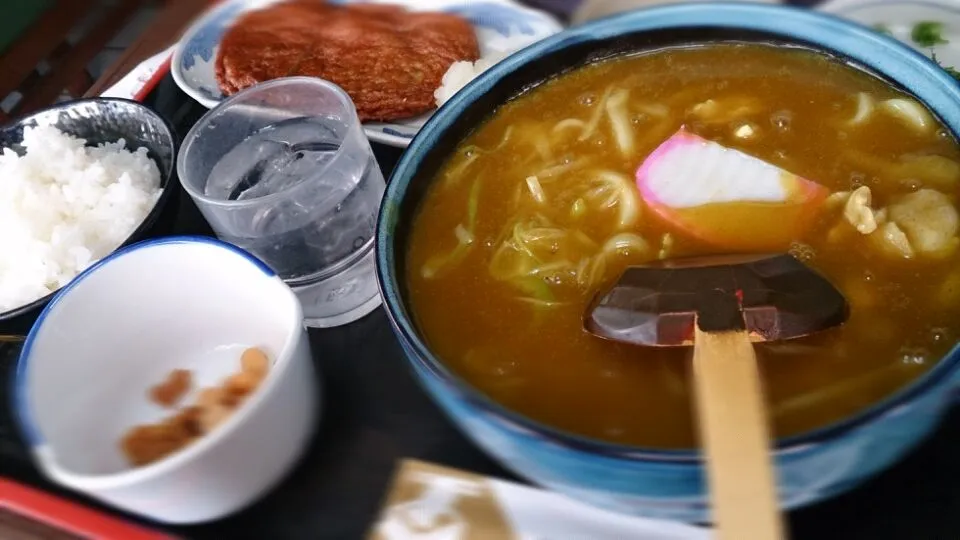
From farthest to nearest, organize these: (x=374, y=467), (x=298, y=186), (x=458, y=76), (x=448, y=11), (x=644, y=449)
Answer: (x=448, y=11), (x=458, y=76), (x=298, y=186), (x=374, y=467), (x=644, y=449)

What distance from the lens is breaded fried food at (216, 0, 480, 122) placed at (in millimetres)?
1704

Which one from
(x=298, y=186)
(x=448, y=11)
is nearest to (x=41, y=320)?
(x=298, y=186)

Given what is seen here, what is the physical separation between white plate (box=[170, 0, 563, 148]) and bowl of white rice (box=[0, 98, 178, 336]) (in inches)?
6.7

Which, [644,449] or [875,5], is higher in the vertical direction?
[875,5]

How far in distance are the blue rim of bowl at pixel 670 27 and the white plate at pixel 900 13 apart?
0.62 m

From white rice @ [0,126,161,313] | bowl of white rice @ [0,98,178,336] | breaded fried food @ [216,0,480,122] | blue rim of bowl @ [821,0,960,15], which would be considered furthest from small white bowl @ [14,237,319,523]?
blue rim of bowl @ [821,0,960,15]

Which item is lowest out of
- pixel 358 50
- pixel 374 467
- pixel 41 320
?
pixel 41 320

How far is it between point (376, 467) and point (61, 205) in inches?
38.2

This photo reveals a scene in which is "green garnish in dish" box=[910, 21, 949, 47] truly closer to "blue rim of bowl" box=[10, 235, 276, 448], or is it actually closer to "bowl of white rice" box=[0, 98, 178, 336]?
"blue rim of bowl" box=[10, 235, 276, 448]

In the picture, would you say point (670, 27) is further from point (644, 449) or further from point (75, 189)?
point (75, 189)

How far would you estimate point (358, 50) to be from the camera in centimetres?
187

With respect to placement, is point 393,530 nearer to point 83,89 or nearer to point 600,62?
point 600,62

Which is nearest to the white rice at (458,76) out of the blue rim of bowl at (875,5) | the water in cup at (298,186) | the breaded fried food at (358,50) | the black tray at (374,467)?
the breaded fried food at (358,50)

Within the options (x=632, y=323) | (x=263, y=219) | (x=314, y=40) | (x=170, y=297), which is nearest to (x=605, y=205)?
(x=632, y=323)
